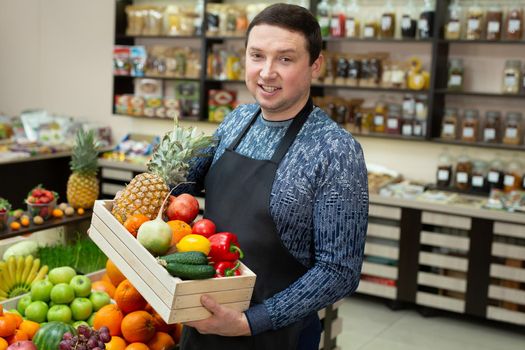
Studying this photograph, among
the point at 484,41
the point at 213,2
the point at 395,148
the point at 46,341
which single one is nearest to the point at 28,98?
the point at 213,2

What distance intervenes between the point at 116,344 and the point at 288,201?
87 centimetres

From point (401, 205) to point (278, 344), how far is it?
3.06m

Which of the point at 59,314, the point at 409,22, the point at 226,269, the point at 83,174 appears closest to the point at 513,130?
the point at 409,22

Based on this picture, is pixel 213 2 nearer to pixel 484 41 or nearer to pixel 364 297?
pixel 484 41

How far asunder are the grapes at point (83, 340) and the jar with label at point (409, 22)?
377 cm

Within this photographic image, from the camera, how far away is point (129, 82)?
677 centimetres

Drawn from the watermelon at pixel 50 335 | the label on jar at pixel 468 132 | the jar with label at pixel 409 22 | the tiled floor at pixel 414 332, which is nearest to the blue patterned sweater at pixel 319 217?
the watermelon at pixel 50 335

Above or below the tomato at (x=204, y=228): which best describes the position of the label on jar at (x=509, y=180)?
below

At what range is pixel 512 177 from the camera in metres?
4.96

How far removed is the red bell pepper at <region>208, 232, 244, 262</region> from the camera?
1755 millimetres

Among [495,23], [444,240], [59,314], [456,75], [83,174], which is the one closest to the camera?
[59,314]

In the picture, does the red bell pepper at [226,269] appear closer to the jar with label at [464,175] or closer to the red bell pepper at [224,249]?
the red bell pepper at [224,249]

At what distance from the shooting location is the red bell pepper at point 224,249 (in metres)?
1.75

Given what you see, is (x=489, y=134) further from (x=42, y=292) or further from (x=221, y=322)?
(x=221, y=322)
